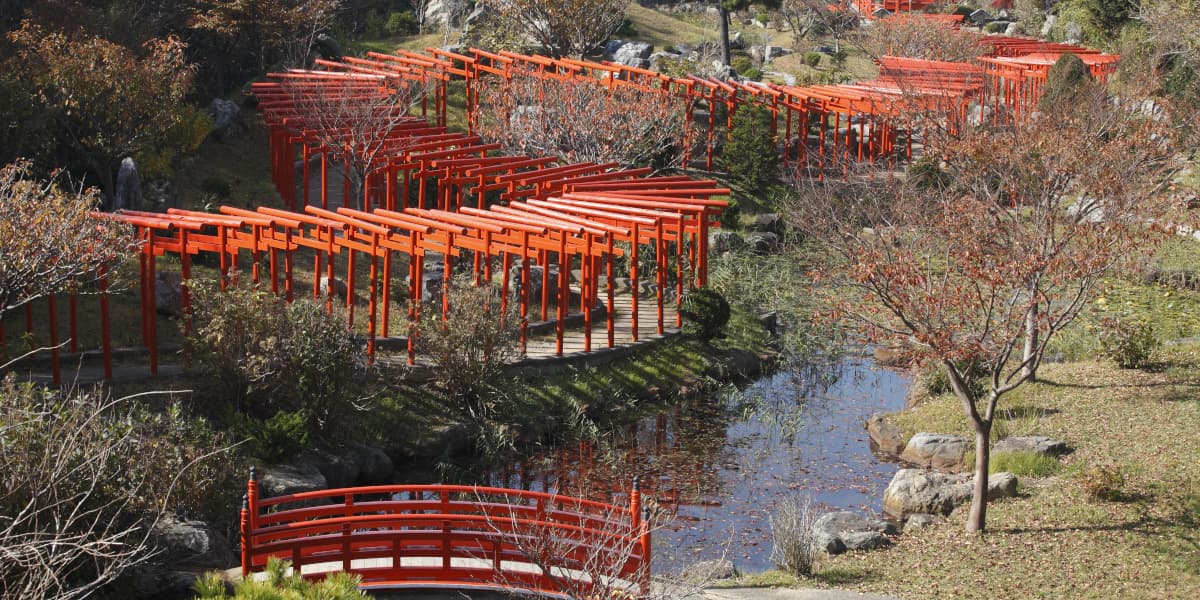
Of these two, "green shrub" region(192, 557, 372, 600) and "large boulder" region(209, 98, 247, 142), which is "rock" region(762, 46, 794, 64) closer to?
"large boulder" region(209, 98, 247, 142)

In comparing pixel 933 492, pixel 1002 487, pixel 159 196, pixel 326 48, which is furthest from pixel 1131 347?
pixel 326 48

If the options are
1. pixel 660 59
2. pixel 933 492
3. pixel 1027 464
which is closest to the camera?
pixel 933 492

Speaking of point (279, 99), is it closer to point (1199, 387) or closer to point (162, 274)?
point (162, 274)

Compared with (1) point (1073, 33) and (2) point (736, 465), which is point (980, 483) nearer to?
(2) point (736, 465)

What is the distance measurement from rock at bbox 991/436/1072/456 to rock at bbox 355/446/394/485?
407 inches

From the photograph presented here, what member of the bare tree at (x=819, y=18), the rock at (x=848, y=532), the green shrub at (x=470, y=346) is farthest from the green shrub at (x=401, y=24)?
the rock at (x=848, y=532)

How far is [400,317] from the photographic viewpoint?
29.2 meters

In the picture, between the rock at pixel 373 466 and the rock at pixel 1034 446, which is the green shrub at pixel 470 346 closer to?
the rock at pixel 373 466

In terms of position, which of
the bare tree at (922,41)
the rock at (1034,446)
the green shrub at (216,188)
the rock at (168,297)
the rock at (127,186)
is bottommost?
the rock at (1034,446)

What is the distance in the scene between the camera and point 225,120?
42.7 meters

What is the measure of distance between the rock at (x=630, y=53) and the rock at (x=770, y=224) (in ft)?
49.1

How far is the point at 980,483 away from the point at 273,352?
11509 millimetres

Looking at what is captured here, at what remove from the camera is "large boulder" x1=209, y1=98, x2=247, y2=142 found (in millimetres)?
42281

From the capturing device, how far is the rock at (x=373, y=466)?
23.7 m
